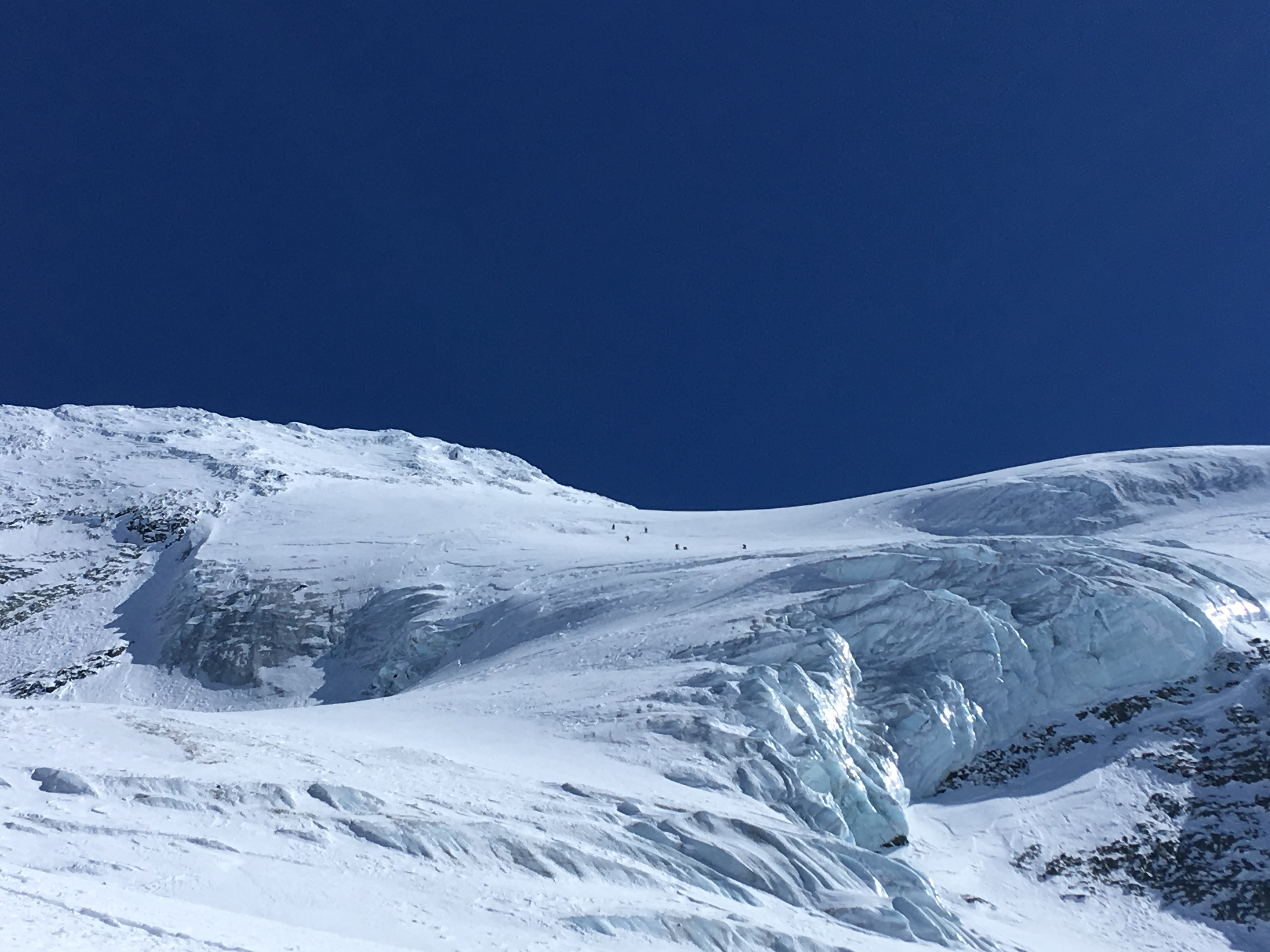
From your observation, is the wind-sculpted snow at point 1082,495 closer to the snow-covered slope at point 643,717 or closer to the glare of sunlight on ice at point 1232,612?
the snow-covered slope at point 643,717

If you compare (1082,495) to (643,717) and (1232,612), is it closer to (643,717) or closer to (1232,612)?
(1232,612)

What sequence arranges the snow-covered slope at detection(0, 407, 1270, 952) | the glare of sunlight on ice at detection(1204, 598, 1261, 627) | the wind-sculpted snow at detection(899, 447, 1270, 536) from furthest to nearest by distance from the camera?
1. the wind-sculpted snow at detection(899, 447, 1270, 536)
2. the glare of sunlight on ice at detection(1204, 598, 1261, 627)
3. the snow-covered slope at detection(0, 407, 1270, 952)

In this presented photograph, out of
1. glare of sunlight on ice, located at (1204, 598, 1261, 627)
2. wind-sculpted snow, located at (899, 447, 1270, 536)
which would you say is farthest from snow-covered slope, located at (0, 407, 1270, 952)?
wind-sculpted snow, located at (899, 447, 1270, 536)

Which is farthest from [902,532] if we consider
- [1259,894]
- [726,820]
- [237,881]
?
[237,881]

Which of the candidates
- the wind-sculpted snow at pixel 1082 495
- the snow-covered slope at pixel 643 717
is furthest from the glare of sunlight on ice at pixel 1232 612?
the wind-sculpted snow at pixel 1082 495

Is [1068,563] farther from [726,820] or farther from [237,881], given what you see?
[237,881]

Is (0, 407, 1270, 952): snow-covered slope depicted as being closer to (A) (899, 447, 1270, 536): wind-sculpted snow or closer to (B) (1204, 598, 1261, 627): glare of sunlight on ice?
(B) (1204, 598, 1261, 627): glare of sunlight on ice

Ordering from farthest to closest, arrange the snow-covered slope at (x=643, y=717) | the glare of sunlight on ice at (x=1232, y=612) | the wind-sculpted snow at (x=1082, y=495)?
the wind-sculpted snow at (x=1082, y=495) < the glare of sunlight on ice at (x=1232, y=612) < the snow-covered slope at (x=643, y=717)

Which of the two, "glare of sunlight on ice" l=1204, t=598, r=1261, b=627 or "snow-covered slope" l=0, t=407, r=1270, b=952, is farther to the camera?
"glare of sunlight on ice" l=1204, t=598, r=1261, b=627
